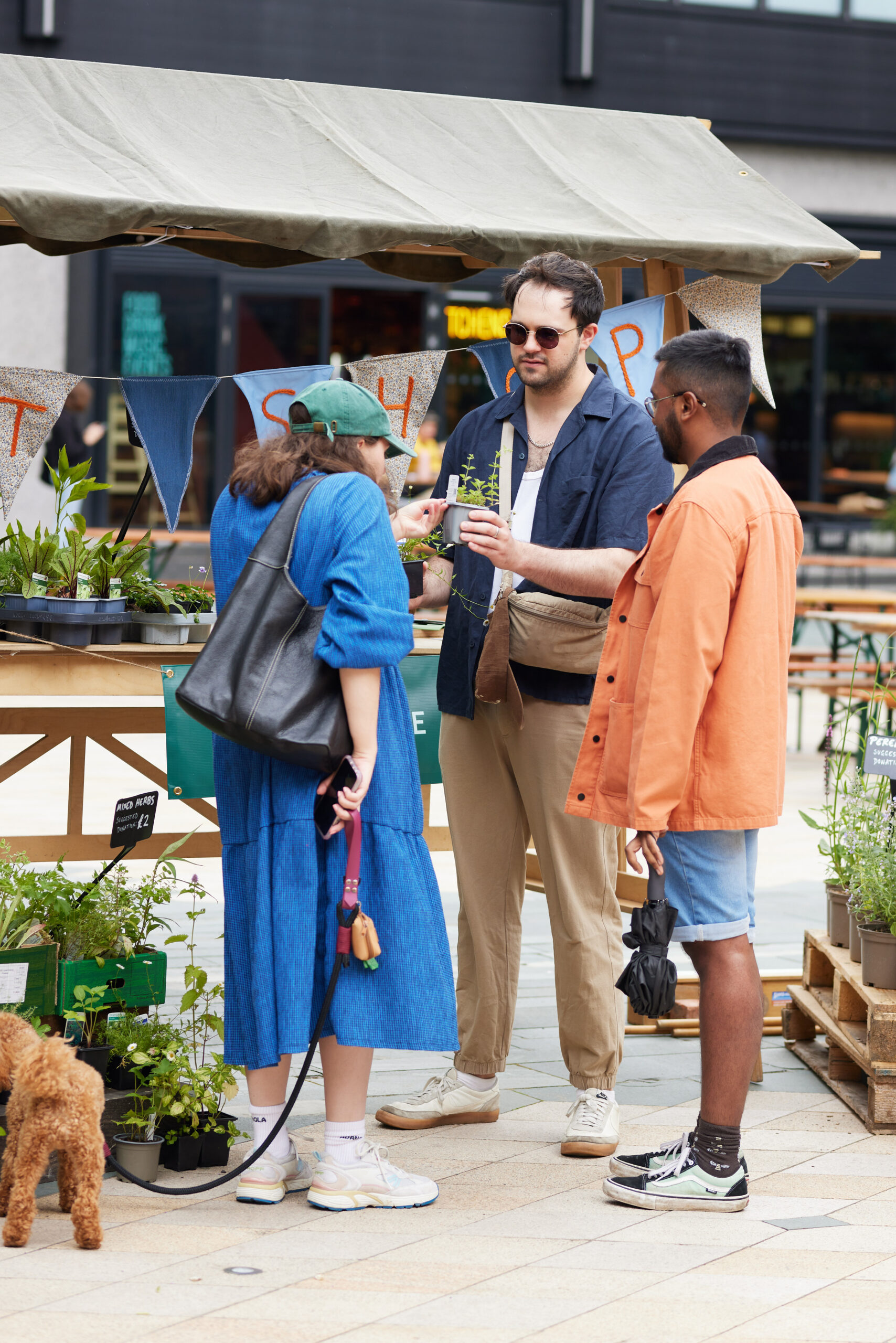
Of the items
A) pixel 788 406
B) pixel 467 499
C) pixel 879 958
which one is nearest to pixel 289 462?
pixel 467 499

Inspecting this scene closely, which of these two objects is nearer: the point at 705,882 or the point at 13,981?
the point at 705,882

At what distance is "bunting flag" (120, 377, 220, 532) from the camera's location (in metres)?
4.87

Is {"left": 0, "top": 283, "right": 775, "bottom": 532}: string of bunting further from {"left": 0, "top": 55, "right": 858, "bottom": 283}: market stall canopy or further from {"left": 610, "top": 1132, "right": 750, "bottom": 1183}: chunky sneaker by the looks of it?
{"left": 610, "top": 1132, "right": 750, "bottom": 1183}: chunky sneaker

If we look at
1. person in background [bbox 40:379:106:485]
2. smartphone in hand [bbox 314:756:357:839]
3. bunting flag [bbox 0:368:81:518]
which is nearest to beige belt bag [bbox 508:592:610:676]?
smartphone in hand [bbox 314:756:357:839]

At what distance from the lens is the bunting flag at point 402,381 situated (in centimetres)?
509

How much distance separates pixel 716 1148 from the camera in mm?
3758

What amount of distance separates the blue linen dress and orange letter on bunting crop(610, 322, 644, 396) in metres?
1.79

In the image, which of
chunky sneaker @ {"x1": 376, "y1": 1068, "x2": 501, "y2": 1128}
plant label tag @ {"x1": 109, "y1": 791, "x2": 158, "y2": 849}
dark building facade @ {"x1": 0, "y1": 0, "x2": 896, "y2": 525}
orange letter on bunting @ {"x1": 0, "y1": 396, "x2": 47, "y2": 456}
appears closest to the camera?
plant label tag @ {"x1": 109, "y1": 791, "x2": 158, "y2": 849}

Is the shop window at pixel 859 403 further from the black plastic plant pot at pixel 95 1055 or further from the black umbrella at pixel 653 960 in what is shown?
the black plastic plant pot at pixel 95 1055

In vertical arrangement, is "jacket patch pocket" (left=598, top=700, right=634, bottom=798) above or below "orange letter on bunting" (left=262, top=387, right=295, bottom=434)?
below

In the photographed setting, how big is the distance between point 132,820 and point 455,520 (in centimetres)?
110

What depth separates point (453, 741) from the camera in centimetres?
436

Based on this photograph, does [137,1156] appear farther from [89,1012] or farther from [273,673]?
[273,673]

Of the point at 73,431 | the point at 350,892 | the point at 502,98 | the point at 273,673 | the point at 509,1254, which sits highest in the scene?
the point at 502,98
